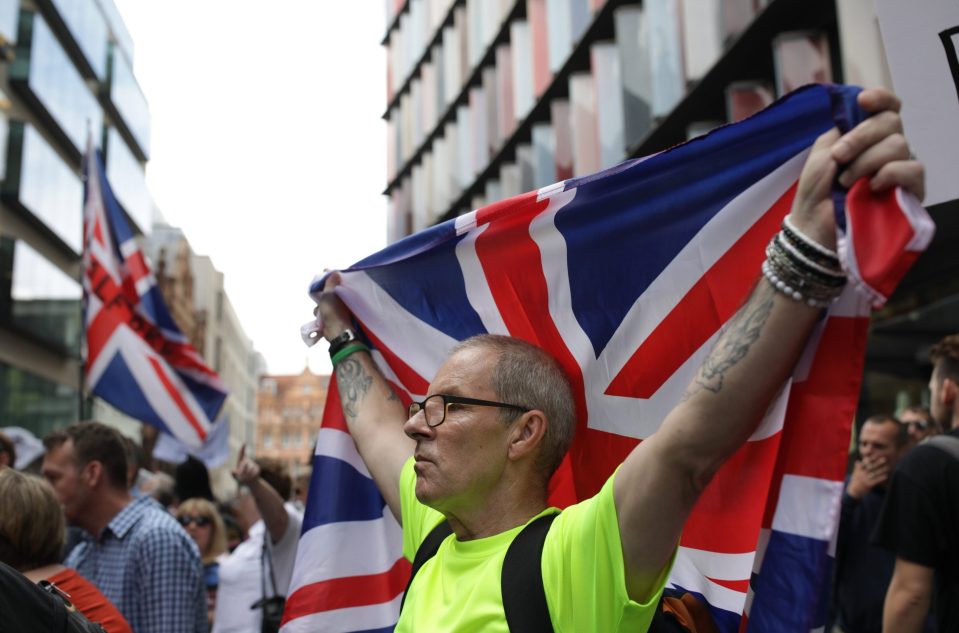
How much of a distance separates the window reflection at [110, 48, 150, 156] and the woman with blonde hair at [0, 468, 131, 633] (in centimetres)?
3551

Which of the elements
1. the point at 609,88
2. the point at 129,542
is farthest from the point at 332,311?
the point at 609,88

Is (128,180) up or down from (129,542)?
up

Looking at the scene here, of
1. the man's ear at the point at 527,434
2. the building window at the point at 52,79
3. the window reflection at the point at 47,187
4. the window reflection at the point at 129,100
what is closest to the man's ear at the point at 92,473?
the man's ear at the point at 527,434

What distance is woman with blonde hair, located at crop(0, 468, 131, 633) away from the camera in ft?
11.0

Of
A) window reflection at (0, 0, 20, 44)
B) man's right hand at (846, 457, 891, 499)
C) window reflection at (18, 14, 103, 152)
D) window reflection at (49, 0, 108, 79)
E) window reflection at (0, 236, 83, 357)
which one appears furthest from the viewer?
window reflection at (49, 0, 108, 79)

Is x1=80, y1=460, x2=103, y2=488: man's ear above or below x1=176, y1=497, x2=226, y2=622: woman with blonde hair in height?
above

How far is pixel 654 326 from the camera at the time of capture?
2641 mm

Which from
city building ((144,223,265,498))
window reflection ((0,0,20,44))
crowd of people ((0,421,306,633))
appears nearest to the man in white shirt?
crowd of people ((0,421,306,633))

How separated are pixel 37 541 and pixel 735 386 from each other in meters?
2.51

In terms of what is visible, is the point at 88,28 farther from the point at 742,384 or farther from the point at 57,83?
the point at 742,384

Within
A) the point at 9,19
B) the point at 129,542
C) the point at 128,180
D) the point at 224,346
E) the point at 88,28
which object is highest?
the point at 88,28

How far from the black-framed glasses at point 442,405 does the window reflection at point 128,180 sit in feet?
113

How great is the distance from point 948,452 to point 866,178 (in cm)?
190

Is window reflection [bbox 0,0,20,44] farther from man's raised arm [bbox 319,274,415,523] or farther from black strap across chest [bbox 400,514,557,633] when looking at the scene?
black strap across chest [bbox 400,514,557,633]
